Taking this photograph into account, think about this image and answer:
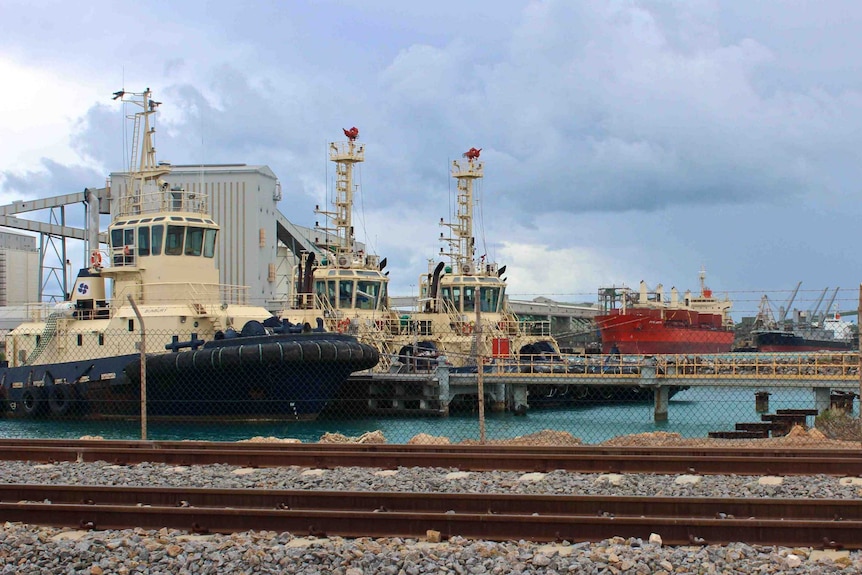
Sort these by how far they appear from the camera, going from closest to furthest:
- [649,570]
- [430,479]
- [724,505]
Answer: [649,570] → [724,505] → [430,479]

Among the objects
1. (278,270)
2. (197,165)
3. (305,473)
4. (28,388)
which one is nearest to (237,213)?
(197,165)

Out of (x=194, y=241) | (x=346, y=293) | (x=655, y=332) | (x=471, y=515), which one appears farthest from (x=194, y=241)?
(x=655, y=332)

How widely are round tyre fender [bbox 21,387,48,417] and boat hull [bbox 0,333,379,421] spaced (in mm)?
48

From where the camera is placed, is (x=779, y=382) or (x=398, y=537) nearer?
(x=398, y=537)

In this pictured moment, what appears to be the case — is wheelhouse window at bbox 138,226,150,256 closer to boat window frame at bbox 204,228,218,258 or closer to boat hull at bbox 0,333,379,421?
boat window frame at bbox 204,228,218,258

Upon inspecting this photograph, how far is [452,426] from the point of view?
29.6 m

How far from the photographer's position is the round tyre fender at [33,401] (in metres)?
27.9

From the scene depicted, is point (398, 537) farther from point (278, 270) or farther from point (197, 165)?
point (278, 270)

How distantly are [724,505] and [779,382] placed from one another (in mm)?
21356

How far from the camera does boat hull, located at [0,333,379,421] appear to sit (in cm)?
2475

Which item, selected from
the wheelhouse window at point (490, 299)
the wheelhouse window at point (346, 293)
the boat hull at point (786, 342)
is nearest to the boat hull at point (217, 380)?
the wheelhouse window at point (346, 293)

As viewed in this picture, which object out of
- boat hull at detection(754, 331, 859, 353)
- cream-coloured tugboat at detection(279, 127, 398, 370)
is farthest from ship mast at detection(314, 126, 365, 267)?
boat hull at detection(754, 331, 859, 353)

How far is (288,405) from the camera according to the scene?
86.6ft

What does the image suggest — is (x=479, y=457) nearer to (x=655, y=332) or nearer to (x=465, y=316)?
(x=465, y=316)
